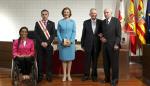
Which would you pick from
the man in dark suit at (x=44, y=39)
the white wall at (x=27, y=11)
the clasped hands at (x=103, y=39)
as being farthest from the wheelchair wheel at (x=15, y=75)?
the white wall at (x=27, y=11)

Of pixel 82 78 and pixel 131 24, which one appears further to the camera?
pixel 131 24

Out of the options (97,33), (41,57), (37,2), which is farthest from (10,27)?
(97,33)

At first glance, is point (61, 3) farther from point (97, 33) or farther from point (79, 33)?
point (97, 33)

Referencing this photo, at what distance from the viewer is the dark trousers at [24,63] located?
516 centimetres

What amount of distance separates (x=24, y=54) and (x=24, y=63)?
0.63 ft

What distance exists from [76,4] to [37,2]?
103cm

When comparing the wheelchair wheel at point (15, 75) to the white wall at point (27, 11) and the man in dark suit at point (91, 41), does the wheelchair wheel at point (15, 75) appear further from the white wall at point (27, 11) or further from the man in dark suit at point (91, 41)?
the white wall at point (27, 11)

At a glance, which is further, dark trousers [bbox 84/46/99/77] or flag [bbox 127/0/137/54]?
flag [bbox 127/0/137/54]

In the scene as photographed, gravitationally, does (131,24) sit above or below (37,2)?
below

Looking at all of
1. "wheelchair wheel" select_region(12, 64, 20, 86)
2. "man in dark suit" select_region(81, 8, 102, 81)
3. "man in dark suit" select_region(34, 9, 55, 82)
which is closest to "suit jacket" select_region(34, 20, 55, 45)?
"man in dark suit" select_region(34, 9, 55, 82)

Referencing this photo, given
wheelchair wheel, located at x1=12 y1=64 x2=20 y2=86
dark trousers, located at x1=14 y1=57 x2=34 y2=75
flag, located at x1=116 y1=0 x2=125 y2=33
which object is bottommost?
wheelchair wheel, located at x1=12 y1=64 x2=20 y2=86

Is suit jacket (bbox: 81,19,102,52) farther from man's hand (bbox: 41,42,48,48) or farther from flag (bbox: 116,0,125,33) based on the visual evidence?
flag (bbox: 116,0,125,33)

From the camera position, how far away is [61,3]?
26.1 ft

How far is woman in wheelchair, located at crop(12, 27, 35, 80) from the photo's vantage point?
204 inches
